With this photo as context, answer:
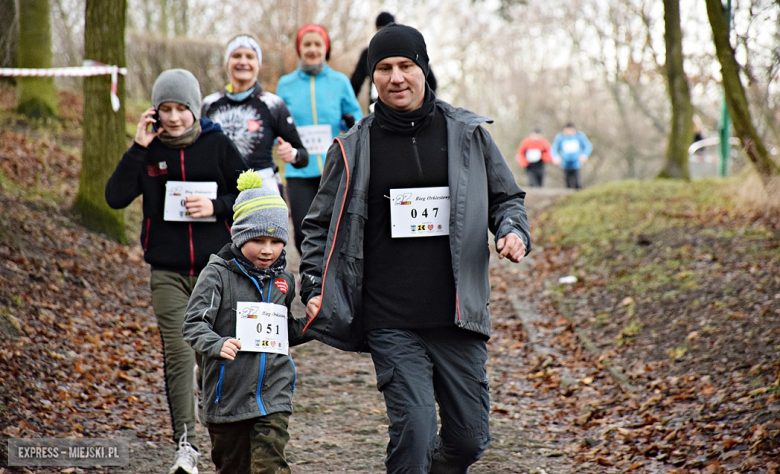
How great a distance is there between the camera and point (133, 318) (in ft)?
27.3

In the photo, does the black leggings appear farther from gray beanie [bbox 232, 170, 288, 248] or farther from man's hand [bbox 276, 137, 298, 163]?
gray beanie [bbox 232, 170, 288, 248]

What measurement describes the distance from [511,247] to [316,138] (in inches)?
158

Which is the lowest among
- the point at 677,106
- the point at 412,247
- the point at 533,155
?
the point at 412,247

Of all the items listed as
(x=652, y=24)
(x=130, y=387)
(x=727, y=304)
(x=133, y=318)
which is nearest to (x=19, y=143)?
(x=133, y=318)

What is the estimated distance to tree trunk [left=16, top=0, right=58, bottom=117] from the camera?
47.9 feet

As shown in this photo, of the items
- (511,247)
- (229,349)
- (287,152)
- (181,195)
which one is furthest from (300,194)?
(511,247)

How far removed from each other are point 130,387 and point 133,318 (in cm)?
172

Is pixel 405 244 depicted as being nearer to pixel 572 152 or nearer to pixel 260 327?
pixel 260 327

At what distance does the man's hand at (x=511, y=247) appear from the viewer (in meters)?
3.58

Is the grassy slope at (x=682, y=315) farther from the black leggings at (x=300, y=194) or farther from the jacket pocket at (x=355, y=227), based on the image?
the black leggings at (x=300, y=194)

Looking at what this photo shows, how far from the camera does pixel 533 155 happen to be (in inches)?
939

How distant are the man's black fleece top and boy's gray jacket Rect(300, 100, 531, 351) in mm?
46

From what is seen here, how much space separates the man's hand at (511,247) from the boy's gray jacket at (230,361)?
1067mm

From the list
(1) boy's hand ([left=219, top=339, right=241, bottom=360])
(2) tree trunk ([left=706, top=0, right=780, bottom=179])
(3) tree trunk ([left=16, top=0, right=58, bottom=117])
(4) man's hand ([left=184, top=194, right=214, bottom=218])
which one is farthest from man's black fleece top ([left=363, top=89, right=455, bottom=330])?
(3) tree trunk ([left=16, top=0, right=58, bottom=117])
